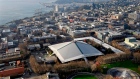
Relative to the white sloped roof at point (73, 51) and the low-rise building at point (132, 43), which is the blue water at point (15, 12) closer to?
the white sloped roof at point (73, 51)

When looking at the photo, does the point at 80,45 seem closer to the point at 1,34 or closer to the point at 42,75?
the point at 42,75

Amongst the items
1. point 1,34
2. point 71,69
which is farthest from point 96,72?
point 1,34

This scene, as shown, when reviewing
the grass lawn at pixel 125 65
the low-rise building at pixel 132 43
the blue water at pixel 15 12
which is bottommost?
the grass lawn at pixel 125 65

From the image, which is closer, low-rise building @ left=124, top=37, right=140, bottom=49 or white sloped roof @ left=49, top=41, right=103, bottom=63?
white sloped roof @ left=49, top=41, right=103, bottom=63

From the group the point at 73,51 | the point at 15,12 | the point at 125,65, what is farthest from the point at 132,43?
the point at 15,12

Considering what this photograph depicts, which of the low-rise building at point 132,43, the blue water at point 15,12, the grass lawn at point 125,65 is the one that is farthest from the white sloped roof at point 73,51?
the blue water at point 15,12

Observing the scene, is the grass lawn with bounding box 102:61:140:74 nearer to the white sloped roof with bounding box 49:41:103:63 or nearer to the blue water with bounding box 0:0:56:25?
the white sloped roof with bounding box 49:41:103:63

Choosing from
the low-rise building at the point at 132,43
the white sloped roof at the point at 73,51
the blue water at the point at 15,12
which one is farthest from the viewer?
the blue water at the point at 15,12

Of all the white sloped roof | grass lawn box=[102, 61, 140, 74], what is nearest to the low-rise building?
grass lawn box=[102, 61, 140, 74]
